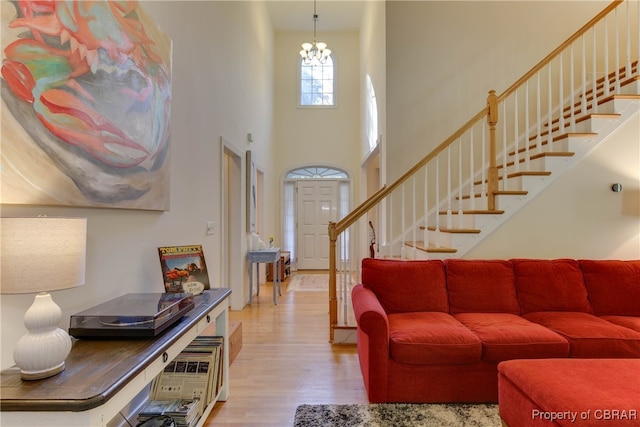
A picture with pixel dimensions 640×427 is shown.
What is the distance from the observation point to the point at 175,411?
1.79 meters

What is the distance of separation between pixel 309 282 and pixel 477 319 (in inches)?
157

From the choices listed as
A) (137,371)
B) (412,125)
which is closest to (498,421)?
(137,371)

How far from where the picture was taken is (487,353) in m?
2.19

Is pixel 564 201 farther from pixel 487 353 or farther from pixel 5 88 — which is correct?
pixel 5 88

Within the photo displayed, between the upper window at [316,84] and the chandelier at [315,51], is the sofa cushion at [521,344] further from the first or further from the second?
the upper window at [316,84]

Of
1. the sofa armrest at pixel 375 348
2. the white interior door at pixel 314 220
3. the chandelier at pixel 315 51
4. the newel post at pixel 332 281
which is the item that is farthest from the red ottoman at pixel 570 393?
the chandelier at pixel 315 51

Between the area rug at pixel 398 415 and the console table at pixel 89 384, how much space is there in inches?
43.1

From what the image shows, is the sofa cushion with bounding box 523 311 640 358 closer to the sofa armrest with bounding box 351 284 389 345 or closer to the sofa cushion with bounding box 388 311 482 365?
the sofa cushion with bounding box 388 311 482 365

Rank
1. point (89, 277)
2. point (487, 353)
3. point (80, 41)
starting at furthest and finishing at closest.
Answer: point (487, 353), point (89, 277), point (80, 41)

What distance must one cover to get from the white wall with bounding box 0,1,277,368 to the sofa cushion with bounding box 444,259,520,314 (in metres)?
2.32

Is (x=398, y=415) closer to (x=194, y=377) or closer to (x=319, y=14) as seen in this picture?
(x=194, y=377)

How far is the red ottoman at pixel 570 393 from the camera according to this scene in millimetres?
1382

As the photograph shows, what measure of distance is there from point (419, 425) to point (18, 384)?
1959 millimetres

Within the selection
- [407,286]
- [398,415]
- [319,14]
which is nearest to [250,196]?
[407,286]
